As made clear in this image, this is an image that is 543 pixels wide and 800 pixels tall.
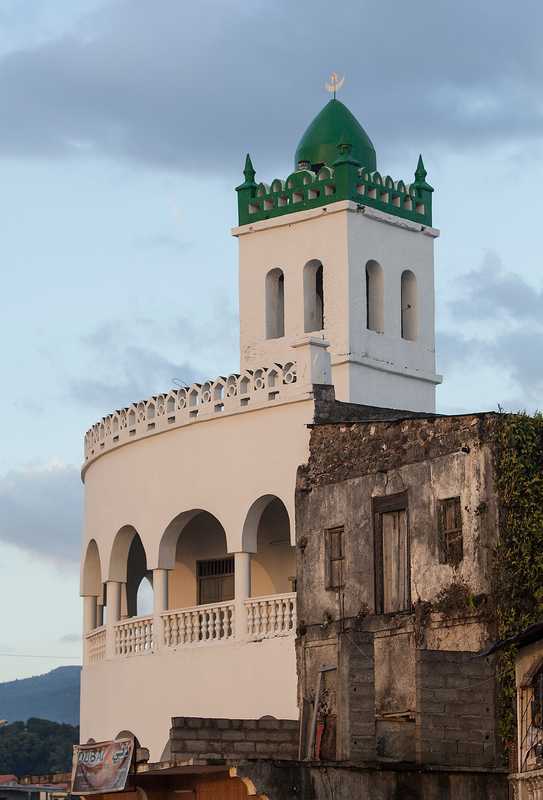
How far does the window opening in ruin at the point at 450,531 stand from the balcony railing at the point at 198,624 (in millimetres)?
5813

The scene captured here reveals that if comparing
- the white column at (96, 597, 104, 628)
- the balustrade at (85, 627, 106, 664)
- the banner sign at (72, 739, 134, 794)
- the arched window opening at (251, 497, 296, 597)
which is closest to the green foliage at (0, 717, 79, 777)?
the white column at (96, 597, 104, 628)

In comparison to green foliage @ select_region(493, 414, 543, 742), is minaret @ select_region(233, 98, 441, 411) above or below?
above

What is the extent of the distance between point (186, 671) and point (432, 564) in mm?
6677

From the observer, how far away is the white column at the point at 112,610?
116ft

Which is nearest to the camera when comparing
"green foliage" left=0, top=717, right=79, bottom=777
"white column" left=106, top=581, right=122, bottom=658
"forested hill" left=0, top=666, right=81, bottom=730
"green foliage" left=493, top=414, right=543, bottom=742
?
"green foliage" left=493, top=414, right=543, bottom=742

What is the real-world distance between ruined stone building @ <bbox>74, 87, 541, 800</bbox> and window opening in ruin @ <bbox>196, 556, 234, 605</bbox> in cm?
4

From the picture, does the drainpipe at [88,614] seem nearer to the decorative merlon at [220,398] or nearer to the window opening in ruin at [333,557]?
the decorative merlon at [220,398]

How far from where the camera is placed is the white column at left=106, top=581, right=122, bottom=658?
116 feet

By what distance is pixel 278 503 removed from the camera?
34688mm

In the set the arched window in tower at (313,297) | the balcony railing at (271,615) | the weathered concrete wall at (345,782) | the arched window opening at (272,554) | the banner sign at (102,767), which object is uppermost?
the arched window in tower at (313,297)

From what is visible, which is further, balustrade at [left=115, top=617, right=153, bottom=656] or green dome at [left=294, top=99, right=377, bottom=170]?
green dome at [left=294, top=99, right=377, bottom=170]

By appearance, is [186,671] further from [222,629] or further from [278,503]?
[278,503]

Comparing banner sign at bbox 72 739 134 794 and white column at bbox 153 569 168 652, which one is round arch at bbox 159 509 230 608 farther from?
banner sign at bbox 72 739 134 794

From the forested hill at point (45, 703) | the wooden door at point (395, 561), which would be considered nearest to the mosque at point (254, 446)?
the wooden door at point (395, 561)
